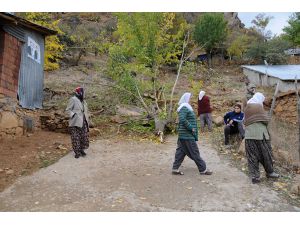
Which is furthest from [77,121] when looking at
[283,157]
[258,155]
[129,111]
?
[129,111]

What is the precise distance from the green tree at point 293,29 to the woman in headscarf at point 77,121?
2471 centimetres

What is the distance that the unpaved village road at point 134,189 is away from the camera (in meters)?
5.28

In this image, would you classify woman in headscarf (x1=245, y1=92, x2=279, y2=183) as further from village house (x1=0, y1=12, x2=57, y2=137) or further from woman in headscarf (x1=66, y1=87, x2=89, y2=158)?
village house (x1=0, y1=12, x2=57, y2=137)

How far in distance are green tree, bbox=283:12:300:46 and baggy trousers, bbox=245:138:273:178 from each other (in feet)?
81.4

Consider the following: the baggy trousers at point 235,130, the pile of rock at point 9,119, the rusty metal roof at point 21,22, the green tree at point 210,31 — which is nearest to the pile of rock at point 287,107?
the baggy trousers at point 235,130

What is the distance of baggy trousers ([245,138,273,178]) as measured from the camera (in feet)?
20.5

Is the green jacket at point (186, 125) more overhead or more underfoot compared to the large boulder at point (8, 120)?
more overhead

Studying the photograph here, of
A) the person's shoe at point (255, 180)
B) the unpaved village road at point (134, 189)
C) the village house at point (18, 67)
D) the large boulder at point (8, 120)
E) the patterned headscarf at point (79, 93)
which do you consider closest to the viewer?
the unpaved village road at point (134, 189)

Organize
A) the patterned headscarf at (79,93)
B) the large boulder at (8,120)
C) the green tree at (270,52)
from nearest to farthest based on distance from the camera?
the patterned headscarf at (79,93), the large boulder at (8,120), the green tree at (270,52)

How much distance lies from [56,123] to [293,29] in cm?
2458

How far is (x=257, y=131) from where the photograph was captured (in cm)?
627

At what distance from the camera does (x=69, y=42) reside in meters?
25.3

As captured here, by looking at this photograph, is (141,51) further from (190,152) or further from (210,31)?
(210,31)

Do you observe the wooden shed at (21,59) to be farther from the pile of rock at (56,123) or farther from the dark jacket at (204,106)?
the dark jacket at (204,106)
